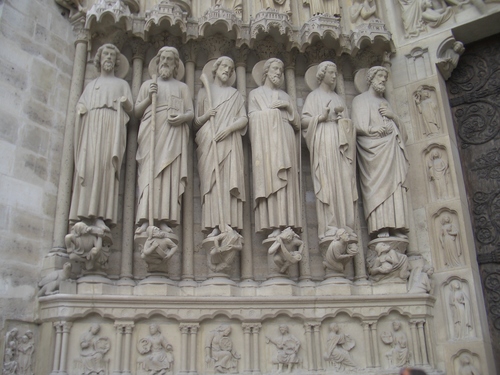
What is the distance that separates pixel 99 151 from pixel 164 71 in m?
1.21

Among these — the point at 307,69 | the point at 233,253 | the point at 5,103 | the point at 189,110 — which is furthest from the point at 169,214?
the point at 307,69

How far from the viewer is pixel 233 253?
5.79m

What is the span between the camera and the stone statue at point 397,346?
5625mm

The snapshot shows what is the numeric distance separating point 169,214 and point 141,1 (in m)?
2.86

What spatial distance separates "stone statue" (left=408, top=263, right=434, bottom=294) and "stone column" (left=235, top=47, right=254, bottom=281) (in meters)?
1.68

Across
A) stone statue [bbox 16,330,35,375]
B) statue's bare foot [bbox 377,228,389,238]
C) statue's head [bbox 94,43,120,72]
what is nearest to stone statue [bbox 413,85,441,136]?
statue's bare foot [bbox 377,228,389,238]

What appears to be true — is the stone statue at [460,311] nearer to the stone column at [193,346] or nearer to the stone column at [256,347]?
the stone column at [256,347]

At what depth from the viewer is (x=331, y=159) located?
6.18 meters

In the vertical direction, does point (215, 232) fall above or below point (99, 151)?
below

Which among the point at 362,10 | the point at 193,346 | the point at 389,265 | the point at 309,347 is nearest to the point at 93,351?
the point at 193,346

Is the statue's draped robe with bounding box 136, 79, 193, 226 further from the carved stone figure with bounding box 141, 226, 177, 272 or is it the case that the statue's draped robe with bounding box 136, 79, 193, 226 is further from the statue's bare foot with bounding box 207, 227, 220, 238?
the statue's bare foot with bounding box 207, 227, 220, 238

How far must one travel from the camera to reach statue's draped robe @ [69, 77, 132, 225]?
565cm

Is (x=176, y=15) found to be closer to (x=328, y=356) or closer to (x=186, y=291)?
(x=186, y=291)

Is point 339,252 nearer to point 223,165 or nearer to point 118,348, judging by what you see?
point 223,165
